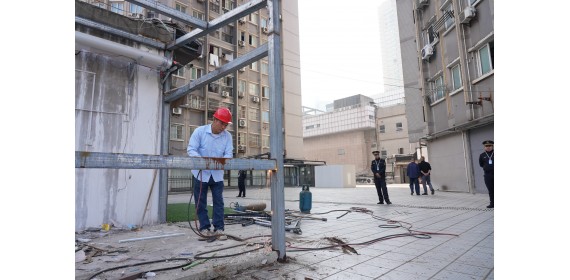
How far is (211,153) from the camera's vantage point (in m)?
4.73

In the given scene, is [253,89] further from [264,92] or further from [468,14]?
[468,14]

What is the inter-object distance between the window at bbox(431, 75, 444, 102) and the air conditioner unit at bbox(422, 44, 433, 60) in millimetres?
1449

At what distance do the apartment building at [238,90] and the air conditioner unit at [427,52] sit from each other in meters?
15.4

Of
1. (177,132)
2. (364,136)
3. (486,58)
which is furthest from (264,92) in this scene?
(486,58)

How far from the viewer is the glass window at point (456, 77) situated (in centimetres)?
1525

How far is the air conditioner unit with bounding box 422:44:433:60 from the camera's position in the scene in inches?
698

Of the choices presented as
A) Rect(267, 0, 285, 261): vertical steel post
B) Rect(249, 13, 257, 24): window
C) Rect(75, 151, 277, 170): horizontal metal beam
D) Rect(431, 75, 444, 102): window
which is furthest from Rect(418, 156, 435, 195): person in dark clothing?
Rect(249, 13, 257, 24): window

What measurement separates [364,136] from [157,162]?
44.3 metres

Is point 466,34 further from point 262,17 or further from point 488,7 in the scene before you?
point 262,17

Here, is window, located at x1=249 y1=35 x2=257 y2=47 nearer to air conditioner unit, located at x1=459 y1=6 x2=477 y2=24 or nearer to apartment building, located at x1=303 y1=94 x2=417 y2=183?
apartment building, located at x1=303 y1=94 x2=417 y2=183

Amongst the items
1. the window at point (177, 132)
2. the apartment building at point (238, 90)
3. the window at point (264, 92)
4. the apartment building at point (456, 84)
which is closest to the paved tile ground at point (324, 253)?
the apartment building at point (456, 84)

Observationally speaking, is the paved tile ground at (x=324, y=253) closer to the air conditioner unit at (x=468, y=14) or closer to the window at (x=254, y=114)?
the air conditioner unit at (x=468, y=14)

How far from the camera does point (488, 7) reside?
12516 mm
